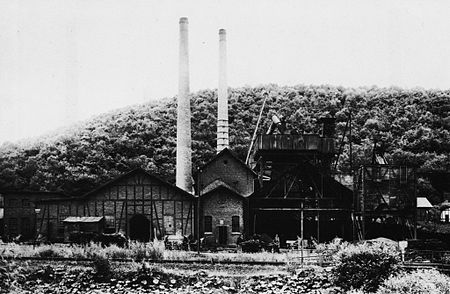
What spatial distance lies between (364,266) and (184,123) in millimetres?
31034

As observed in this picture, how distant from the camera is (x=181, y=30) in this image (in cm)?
5388

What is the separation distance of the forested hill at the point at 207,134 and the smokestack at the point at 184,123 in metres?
18.4


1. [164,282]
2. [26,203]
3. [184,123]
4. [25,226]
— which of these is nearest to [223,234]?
[184,123]

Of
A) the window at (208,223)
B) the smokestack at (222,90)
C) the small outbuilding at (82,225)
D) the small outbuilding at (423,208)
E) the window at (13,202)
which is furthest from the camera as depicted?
the smokestack at (222,90)

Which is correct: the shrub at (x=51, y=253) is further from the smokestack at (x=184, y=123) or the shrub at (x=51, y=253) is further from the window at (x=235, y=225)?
the smokestack at (x=184, y=123)

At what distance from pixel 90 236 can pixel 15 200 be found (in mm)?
13721

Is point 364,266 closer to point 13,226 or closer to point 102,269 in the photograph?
point 102,269

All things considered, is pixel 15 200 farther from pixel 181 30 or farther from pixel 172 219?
pixel 181 30

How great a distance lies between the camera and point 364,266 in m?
23.4

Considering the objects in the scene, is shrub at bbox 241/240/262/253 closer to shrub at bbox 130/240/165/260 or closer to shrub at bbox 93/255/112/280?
shrub at bbox 130/240/165/260

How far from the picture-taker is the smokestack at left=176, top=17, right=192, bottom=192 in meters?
52.2

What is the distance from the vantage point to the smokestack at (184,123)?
5219 centimetres

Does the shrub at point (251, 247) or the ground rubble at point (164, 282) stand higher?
the shrub at point (251, 247)

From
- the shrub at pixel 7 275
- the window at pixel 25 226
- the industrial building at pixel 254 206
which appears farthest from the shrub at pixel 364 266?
the window at pixel 25 226
